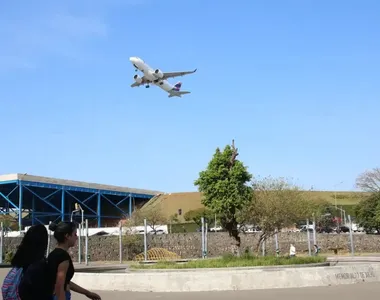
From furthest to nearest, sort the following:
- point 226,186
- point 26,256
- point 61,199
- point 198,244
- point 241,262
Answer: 1. point 61,199
2. point 198,244
3. point 226,186
4. point 241,262
5. point 26,256

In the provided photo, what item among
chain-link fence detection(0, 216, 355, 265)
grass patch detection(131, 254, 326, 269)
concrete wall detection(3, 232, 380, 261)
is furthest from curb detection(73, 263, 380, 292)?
concrete wall detection(3, 232, 380, 261)

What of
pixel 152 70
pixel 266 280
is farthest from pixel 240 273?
pixel 152 70

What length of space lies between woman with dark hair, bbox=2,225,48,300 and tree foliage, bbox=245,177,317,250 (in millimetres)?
24603

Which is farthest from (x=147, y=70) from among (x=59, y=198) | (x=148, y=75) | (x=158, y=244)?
(x=59, y=198)

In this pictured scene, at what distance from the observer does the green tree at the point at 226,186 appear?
2112cm

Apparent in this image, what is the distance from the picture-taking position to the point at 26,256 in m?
4.63

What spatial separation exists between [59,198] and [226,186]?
71614 millimetres

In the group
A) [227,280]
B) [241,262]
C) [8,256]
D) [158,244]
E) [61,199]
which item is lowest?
[8,256]

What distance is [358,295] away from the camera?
1257 cm

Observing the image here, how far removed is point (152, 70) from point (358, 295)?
40.4m

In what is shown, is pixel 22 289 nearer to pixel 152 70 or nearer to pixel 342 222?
pixel 152 70

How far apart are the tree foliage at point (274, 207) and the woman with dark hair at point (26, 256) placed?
24.6 m

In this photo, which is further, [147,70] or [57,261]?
[147,70]

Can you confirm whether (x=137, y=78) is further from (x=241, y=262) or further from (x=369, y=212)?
(x=241, y=262)
